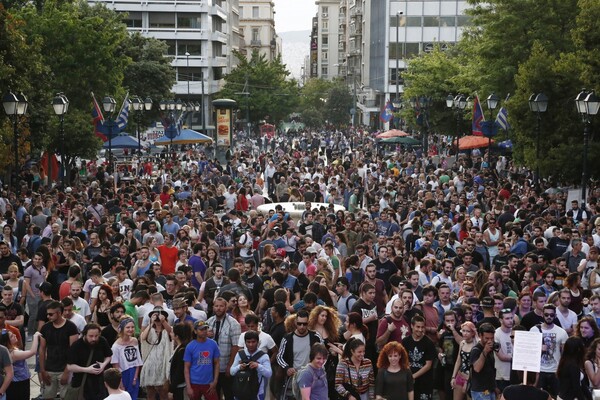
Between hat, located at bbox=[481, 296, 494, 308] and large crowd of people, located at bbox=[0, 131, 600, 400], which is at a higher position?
hat, located at bbox=[481, 296, 494, 308]

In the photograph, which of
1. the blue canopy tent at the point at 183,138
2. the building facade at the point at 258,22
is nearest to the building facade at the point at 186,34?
the blue canopy tent at the point at 183,138

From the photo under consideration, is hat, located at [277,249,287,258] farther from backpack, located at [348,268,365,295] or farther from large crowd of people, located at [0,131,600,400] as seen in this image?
backpack, located at [348,268,365,295]

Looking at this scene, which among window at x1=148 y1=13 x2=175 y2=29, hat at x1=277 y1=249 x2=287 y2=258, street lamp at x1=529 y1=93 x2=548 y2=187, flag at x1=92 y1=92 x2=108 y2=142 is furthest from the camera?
window at x1=148 y1=13 x2=175 y2=29

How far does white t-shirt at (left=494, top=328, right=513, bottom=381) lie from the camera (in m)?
11.9

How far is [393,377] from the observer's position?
10.4m

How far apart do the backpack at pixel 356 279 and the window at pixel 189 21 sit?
86268 mm

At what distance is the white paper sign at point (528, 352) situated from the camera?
10.2 metres

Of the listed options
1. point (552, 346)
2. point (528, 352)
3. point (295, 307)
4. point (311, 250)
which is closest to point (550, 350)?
point (552, 346)

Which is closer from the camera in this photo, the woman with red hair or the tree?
the woman with red hair

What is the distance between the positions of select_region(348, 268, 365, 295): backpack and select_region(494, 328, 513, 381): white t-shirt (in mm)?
4640

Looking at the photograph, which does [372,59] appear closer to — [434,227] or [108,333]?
[434,227]

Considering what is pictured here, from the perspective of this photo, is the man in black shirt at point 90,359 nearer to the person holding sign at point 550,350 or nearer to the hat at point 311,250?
the person holding sign at point 550,350

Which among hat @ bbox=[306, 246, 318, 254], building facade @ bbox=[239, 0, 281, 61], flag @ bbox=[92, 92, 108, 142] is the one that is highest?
building facade @ bbox=[239, 0, 281, 61]

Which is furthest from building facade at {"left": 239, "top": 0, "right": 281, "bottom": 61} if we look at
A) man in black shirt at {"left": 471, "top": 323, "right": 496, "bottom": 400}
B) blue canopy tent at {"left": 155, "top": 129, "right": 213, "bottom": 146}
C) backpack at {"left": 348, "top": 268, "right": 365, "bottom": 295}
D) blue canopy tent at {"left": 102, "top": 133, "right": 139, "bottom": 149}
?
man in black shirt at {"left": 471, "top": 323, "right": 496, "bottom": 400}
